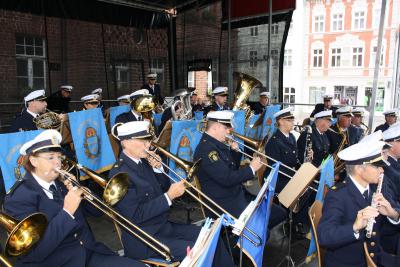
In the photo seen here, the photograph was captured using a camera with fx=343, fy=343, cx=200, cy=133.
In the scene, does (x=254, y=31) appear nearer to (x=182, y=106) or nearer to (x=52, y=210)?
(x=182, y=106)

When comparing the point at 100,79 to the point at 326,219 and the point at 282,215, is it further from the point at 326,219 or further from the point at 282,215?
the point at 326,219

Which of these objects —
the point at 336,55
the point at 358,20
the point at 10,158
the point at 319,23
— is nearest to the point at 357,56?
the point at 336,55

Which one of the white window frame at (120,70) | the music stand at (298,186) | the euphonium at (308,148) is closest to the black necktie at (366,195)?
the music stand at (298,186)

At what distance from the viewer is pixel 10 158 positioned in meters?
3.74

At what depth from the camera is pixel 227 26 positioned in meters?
10.6

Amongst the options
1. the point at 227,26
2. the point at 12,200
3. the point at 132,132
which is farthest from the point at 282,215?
the point at 227,26

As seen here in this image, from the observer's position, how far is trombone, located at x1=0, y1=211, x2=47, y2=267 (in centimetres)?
186

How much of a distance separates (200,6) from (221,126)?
288 inches

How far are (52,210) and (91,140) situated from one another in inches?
129

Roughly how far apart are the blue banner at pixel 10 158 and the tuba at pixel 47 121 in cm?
141

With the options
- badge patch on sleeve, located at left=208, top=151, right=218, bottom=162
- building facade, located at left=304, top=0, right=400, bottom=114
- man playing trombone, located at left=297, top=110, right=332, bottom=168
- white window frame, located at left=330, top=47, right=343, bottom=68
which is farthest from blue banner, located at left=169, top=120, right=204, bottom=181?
white window frame, located at left=330, top=47, right=343, bottom=68

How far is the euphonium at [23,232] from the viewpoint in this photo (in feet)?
6.11

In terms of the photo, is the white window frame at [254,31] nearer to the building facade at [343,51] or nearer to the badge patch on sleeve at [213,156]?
the badge patch on sleeve at [213,156]

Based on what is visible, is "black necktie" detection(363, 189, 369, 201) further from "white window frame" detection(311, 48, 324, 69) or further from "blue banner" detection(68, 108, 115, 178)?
"white window frame" detection(311, 48, 324, 69)
